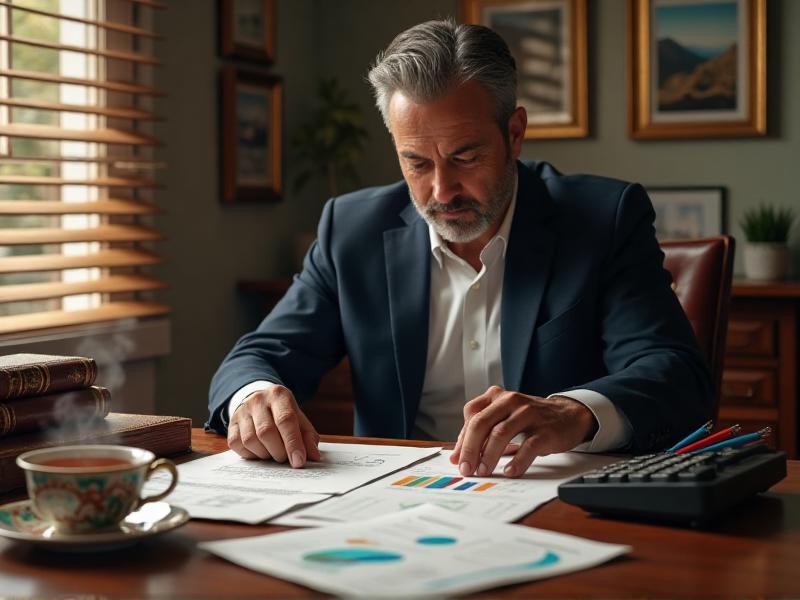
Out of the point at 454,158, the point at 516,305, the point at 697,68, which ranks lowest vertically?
the point at 516,305

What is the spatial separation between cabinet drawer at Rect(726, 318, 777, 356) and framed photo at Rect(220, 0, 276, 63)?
1.95 m

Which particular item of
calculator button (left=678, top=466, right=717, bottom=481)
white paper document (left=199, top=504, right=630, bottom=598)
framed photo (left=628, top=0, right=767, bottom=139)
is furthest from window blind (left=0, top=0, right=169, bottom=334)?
calculator button (left=678, top=466, right=717, bottom=481)

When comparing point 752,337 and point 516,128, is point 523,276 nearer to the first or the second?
point 516,128

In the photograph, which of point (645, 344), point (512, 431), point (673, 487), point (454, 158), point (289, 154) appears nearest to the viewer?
point (673, 487)

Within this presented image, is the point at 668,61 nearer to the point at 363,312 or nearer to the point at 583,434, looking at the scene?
the point at 363,312

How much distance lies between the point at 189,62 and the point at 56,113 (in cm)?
60

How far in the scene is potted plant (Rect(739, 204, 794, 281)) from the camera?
151 inches

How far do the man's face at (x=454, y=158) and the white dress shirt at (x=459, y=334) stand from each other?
0.08m

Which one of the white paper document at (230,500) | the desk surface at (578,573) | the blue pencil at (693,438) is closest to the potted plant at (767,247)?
the blue pencil at (693,438)

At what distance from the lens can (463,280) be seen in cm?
221

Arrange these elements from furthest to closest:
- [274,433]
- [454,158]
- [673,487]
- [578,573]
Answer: [454,158] → [274,433] → [673,487] → [578,573]

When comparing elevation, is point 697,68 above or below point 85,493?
above

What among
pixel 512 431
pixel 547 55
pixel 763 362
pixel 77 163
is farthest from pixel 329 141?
pixel 512 431

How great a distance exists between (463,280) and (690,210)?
2.21 m
